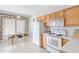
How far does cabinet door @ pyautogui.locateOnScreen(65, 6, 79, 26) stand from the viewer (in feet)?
11.2

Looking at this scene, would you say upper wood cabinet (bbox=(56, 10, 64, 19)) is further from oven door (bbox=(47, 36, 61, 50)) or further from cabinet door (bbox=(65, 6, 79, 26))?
oven door (bbox=(47, 36, 61, 50))

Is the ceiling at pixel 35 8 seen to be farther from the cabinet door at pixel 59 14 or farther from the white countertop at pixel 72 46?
the white countertop at pixel 72 46

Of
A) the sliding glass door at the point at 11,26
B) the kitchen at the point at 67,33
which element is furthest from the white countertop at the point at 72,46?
the sliding glass door at the point at 11,26

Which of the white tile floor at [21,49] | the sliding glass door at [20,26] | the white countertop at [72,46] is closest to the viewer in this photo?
the white countertop at [72,46]

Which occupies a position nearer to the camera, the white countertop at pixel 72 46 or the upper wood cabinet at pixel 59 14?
the white countertop at pixel 72 46

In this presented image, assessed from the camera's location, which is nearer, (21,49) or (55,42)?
(55,42)

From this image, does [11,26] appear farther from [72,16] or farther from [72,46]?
[72,46]

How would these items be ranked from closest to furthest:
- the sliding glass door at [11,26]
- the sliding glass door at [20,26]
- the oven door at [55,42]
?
the oven door at [55,42] → the sliding glass door at [11,26] → the sliding glass door at [20,26]

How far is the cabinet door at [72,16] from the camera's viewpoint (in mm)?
3406

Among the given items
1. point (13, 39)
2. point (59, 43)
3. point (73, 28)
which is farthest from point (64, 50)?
point (13, 39)

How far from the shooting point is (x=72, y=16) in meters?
3.60

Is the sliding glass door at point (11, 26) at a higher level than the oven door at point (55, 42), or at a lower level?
higher

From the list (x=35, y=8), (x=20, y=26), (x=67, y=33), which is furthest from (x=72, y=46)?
(x=20, y=26)
